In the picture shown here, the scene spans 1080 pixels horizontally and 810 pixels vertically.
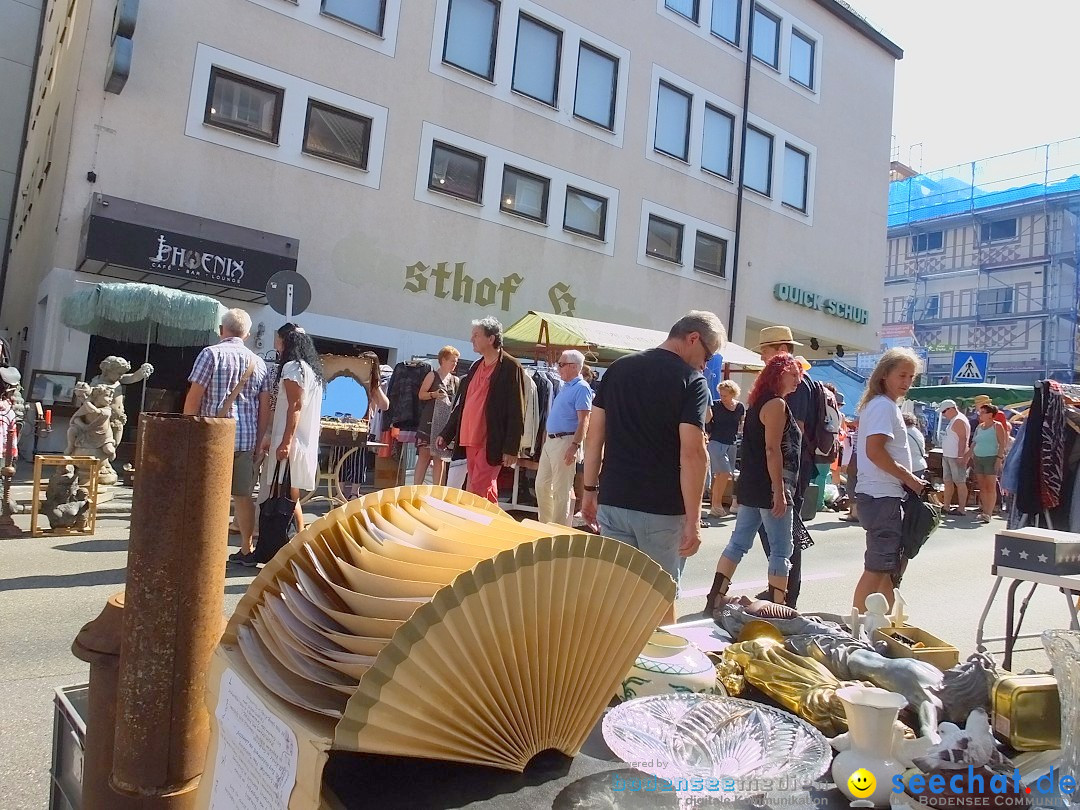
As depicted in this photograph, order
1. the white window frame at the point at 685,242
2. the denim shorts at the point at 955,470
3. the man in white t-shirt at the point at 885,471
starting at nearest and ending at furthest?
the man in white t-shirt at the point at 885,471
the denim shorts at the point at 955,470
the white window frame at the point at 685,242

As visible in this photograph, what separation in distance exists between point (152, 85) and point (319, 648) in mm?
12419

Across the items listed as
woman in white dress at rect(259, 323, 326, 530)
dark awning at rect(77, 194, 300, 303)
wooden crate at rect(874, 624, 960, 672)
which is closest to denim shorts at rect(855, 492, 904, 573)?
wooden crate at rect(874, 624, 960, 672)

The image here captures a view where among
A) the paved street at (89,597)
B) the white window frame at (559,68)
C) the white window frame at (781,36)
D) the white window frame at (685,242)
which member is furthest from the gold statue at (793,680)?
the white window frame at (781,36)

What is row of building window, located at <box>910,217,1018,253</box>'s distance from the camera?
40562 millimetres

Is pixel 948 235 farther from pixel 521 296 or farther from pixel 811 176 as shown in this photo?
pixel 521 296

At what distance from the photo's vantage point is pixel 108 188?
10.7m

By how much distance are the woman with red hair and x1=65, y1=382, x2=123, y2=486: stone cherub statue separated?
18.5 feet

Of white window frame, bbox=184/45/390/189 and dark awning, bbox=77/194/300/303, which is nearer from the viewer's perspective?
dark awning, bbox=77/194/300/303

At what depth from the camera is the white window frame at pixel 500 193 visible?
13922 millimetres

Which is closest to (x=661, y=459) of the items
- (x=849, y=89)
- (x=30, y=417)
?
(x=30, y=417)

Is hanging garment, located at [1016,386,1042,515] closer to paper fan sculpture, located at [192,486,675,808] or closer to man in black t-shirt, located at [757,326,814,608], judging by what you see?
man in black t-shirt, located at [757,326,814,608]

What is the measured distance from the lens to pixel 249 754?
45.5 inches

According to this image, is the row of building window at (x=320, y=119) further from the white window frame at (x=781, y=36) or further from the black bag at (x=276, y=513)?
the black bag at (x=276, y=513)

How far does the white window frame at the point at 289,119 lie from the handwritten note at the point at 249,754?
12148mm
